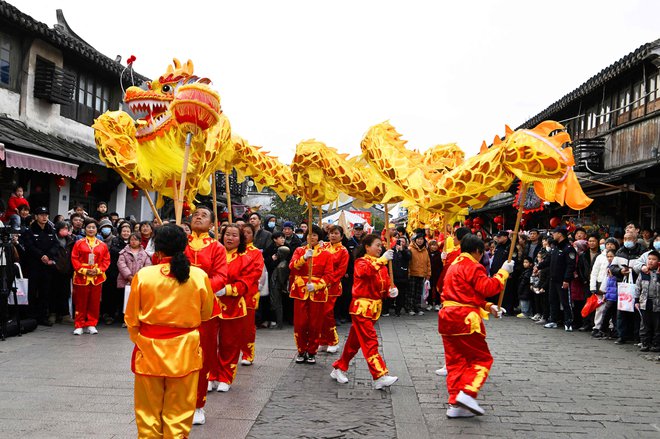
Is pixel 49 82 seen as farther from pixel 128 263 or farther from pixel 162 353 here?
pixel 162 353

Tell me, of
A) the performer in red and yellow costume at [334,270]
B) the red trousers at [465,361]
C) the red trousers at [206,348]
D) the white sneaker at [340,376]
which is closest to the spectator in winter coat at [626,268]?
the performer in red and yellow costume at [334,270]

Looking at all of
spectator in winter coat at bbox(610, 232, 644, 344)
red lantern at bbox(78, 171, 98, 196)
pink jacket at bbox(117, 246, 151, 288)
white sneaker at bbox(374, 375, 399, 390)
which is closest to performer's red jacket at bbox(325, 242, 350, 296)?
white sneaker at bbox(374, 375, 399, 390)

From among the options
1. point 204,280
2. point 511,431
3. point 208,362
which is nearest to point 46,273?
point 208,362

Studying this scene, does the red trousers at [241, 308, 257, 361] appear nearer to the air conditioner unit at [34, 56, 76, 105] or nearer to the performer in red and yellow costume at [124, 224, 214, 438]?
the performer in red and yellow costume at [124, 224, 214, 438]

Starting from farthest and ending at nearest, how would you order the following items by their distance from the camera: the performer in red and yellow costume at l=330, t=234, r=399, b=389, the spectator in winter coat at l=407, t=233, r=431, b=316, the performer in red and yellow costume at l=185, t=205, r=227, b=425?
the spectator in winter coat at l=407, t=233, r=431, b=316 < the performer in red and yellow costume at l=330, t=234, r=399, b=389 < the performer in red and yellow costume at l=185, t=205, r=227, b=425

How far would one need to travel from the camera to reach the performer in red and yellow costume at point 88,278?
354 inches

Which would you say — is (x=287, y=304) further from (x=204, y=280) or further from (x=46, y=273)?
(x=204, y=280)

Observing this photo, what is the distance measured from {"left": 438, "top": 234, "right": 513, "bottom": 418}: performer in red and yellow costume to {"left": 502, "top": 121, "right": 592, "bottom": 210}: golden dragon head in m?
0.76

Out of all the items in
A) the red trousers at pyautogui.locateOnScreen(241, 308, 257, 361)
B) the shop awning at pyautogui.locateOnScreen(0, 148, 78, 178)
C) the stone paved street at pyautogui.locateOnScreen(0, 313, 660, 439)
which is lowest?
the stone paved street at pyautogui.locateOnScreen(0, 313, 660, 439)

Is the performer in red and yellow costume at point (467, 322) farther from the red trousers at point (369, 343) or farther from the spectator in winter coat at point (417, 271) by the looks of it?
the spectator in winter coat at point (417, 271)

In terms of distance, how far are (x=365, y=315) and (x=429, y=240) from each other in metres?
8.67

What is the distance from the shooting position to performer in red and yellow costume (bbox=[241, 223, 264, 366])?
6097mm

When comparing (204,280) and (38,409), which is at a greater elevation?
(204,280)

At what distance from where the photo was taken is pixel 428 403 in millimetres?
5898
